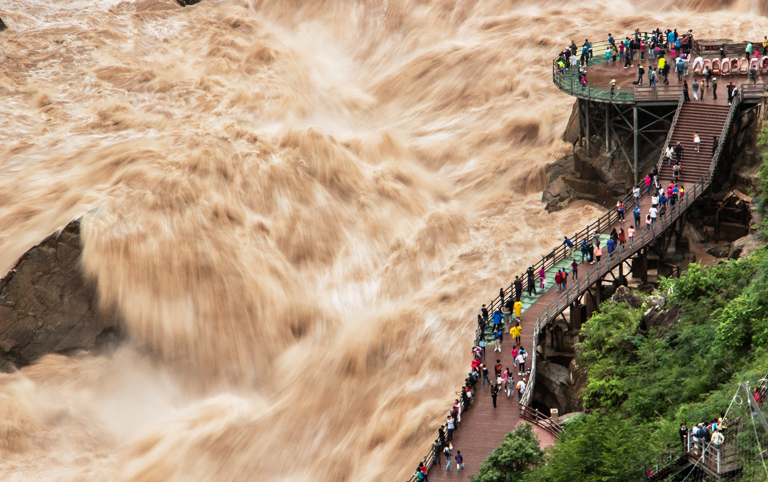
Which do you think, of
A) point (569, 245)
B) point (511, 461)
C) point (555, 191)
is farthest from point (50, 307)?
point (555, 191)

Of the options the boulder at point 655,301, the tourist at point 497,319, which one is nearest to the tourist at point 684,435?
the boulder at point 655,301

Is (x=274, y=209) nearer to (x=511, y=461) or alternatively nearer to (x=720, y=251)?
(x=720, y=251)

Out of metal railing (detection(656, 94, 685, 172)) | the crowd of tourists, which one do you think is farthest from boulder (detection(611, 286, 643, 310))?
the crowd of tourists

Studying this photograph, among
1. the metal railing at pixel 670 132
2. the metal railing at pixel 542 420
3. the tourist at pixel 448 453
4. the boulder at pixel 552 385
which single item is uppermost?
the metal railing at pixel 670 132

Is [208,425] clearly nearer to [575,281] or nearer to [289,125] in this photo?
[575,281]

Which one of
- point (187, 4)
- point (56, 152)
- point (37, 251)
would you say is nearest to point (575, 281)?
point (37, 251)

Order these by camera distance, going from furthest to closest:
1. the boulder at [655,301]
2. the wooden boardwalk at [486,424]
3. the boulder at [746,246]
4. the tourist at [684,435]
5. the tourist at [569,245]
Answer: the tourist at [569,245] < the boulder at [746,246] < the boulder at [655,301] < the wooden boardwalk at [486,424] < the tourist at [684,435]

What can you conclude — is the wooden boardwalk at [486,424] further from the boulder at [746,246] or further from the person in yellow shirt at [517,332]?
the boulder at [746,246]
